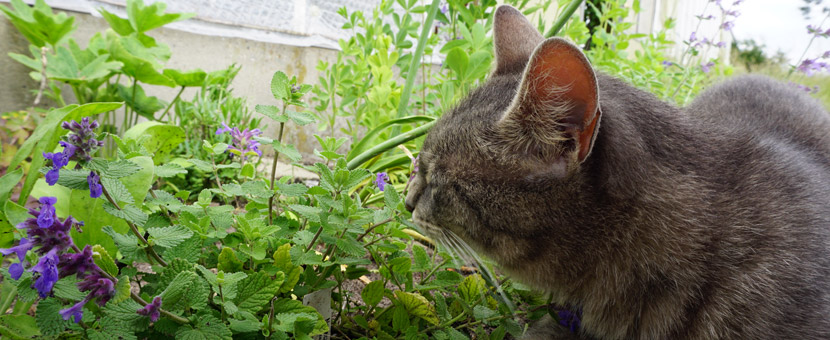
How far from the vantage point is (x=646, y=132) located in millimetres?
1111

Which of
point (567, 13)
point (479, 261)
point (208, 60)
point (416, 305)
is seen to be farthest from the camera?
point (208, 60)

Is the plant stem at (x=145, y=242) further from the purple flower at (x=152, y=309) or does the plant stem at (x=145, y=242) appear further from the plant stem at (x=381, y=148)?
the plant stem at (x=381, y=148)

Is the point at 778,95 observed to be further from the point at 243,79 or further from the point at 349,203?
the point at 243,79

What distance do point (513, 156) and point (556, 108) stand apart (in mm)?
158

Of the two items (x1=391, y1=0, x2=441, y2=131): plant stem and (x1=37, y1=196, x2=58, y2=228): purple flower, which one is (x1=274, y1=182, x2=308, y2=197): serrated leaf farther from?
(x1=391, y1=0, x2=441, y2=131): plant stem

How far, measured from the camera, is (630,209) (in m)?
1.08

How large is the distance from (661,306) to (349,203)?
2.27ft

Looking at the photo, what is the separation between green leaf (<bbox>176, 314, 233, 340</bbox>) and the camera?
2.40ft

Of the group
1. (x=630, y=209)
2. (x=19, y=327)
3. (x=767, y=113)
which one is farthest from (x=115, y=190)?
(x=767, y=113)

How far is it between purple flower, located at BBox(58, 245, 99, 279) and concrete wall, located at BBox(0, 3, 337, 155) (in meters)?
2.28

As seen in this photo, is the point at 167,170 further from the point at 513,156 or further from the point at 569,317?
the point at 569,317

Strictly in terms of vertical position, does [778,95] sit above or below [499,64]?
below

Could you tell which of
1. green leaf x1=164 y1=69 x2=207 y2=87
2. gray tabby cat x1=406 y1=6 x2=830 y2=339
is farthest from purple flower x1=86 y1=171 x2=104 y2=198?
green leaf x1=164 y1=69 x2=207 y2=87

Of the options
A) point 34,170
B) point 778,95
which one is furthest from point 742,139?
point 34,170
